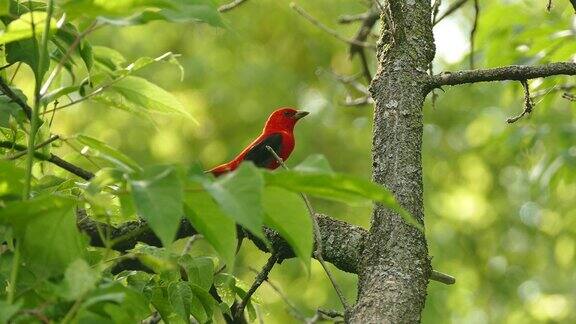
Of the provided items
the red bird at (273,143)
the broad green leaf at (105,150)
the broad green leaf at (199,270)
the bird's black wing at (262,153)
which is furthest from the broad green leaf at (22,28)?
the bird's black wing at (262,153)

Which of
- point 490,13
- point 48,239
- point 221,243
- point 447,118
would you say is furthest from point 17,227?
point 447,118

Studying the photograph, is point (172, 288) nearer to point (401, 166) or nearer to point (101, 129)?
point (401, 166)

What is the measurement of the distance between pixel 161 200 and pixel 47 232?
0.28 m

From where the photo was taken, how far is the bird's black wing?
5.51 meters

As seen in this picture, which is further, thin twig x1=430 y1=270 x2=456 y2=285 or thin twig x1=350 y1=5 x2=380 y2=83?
thin twig x1=350 y1=5 x2=380 y2=83

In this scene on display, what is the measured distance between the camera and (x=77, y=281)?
59.6 inches

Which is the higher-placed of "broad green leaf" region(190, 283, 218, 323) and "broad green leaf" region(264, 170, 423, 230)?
"broad green leaf" region(264, 170, 423, 230)

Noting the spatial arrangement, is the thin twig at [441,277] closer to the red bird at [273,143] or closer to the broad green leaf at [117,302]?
the broad green leaf at [117,302]

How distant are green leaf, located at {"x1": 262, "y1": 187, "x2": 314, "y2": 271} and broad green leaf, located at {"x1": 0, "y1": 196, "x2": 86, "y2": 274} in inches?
13.2

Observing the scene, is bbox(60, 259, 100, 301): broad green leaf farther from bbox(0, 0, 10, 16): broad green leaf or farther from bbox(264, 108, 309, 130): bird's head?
bbox(264, 108, 309, 130): bird's head

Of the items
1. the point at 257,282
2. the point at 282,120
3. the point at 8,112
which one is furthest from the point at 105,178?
the point at 282,120

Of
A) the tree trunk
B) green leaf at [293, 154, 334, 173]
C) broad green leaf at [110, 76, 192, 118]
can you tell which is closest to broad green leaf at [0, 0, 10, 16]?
broad green leaf at [110, 76, 192, 118]

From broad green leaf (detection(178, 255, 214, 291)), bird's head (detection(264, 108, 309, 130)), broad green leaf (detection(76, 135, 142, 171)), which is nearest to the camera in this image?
broad green leaf (detection(76, 135, 142, 171))

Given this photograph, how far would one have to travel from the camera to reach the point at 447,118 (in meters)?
14.4
